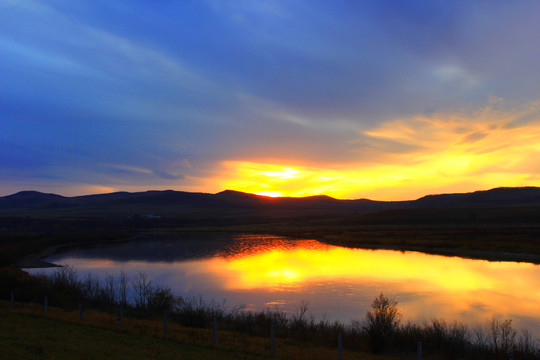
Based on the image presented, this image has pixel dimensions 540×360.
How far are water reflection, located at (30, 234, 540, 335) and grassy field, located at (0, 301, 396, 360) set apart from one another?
8613 mm

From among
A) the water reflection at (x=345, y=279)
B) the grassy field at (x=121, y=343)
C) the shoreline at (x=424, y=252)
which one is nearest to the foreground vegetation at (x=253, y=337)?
the grassy field at (x=121, y=343)

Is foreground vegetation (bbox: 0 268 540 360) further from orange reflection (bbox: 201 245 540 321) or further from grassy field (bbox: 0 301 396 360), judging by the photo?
orange reflection (bbox: 201 245 540 321)

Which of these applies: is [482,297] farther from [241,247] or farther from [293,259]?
[241,247]

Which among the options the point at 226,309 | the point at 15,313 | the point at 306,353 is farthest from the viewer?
the point at 226,309

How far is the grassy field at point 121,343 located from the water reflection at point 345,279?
8613 millimetres

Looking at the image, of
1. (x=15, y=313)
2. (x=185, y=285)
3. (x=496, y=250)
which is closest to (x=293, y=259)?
(x=185, y=285)

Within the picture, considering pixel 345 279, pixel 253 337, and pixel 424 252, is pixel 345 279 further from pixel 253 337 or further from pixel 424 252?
pixel 424 252

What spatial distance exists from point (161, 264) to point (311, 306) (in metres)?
25.7

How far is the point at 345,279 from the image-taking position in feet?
109

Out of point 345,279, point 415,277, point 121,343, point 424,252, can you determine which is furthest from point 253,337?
point 424,252

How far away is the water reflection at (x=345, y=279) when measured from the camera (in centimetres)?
2372

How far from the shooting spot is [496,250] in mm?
49500

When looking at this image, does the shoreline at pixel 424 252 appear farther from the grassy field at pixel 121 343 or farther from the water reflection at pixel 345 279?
the grassy field at pixel 121 343

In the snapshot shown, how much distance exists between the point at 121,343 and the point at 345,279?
76.4 feet
